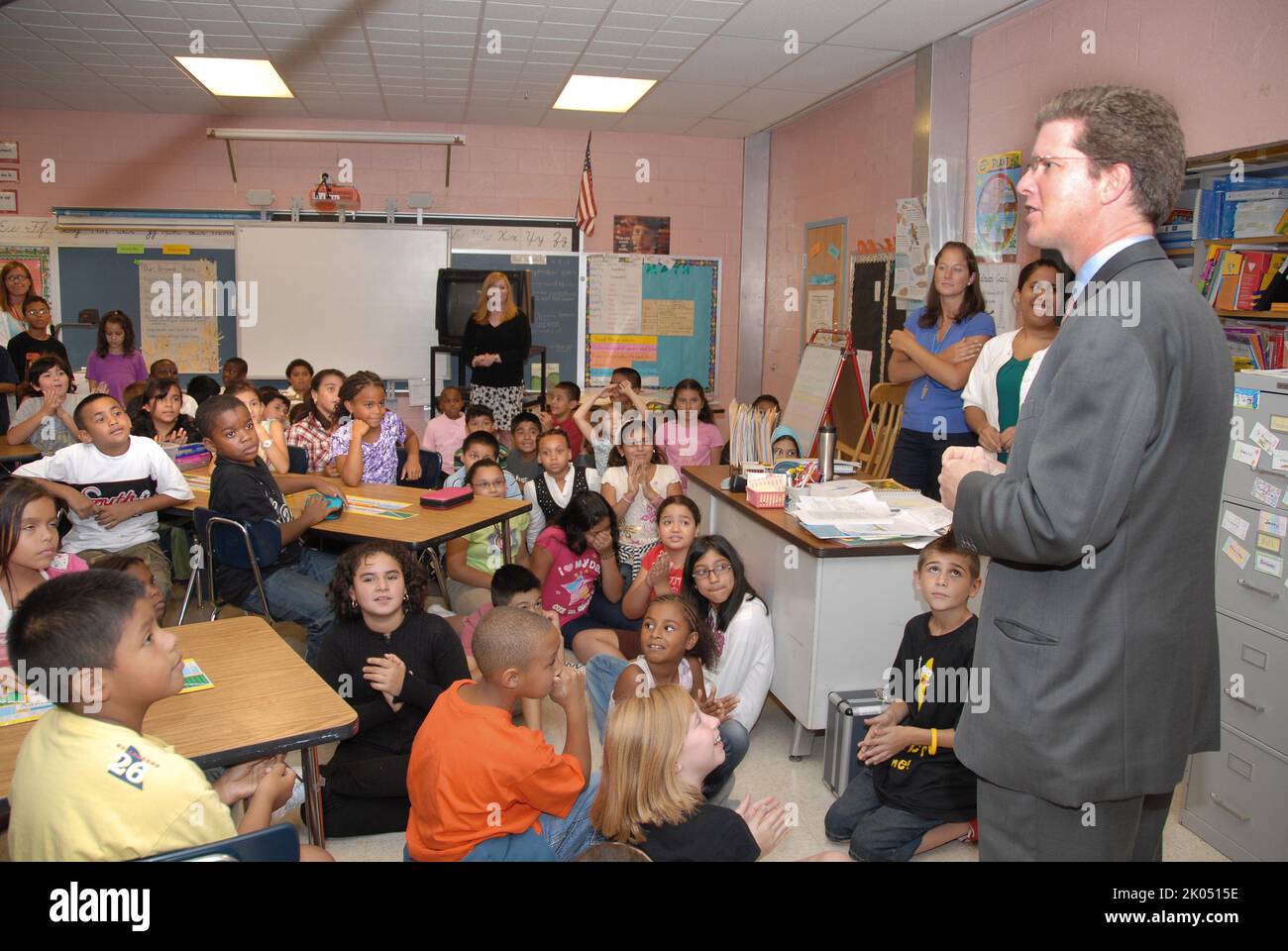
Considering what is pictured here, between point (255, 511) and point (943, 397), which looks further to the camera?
point (943, 397)

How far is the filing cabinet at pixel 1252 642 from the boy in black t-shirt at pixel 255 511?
9.31ft

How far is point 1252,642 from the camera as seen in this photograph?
8.58ft

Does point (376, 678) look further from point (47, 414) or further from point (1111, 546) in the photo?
point (47, 414)

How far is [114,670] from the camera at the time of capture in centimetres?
156

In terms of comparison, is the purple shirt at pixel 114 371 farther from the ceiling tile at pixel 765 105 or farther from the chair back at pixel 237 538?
the ceiling tile at pixel 765 105

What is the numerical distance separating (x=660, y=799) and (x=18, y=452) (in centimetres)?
413

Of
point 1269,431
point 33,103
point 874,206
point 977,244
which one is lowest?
point 1269,431

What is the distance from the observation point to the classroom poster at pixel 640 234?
26.4 feet

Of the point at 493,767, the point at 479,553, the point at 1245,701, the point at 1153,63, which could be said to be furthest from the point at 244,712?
the point at 1153,63

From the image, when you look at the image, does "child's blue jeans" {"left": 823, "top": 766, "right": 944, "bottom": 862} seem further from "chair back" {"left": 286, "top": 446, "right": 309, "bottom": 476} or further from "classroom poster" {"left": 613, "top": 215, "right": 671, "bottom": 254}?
"classroom poster" {"left": 613, "top": 215, "right": 671, "bottom": 254}

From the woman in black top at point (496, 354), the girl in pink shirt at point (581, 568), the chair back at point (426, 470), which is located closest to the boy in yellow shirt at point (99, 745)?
the girl in pink shirt at point (581, 568)

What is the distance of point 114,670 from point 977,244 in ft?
14.9
